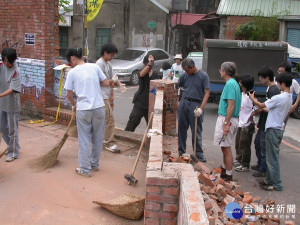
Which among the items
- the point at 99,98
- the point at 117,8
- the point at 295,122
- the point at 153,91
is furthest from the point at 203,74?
the point at 117,8

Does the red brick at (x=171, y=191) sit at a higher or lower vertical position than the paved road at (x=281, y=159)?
higher

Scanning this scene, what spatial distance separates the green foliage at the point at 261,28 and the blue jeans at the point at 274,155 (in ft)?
44.4

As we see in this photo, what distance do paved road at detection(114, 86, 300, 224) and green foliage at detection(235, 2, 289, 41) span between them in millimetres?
7678

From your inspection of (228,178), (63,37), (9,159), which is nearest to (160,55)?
(63,37)

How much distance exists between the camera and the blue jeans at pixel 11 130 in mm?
5395

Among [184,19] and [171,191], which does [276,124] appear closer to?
[171,191]

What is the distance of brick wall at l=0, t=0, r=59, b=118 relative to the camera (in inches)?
292

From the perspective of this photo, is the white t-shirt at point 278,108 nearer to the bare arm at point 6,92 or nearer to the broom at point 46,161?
the broom at point 46,161

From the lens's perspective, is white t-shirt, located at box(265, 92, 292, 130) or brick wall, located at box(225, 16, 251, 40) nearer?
white t-shirt, located at box(265, 92, 292, 130)

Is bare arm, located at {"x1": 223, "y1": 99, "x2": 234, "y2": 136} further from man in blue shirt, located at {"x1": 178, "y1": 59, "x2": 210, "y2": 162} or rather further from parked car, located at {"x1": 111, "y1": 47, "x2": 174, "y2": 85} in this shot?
parked car, located at {"x1": 111, "y1": 47, "x2": 174, "y2": 85}

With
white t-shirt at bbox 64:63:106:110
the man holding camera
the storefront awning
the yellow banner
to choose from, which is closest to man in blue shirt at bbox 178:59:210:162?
the man holding camera

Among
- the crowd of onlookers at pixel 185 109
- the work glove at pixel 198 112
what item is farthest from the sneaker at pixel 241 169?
the work glove at pixel 198 112

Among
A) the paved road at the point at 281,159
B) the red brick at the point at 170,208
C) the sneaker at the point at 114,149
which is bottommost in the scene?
the paved road at the point at 281,159

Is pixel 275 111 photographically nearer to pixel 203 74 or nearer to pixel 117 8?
pixel 203 74
